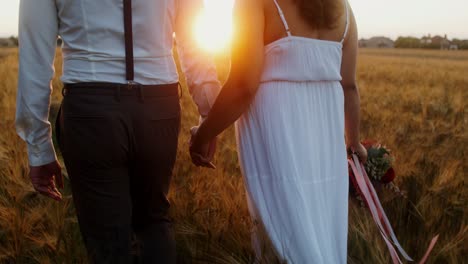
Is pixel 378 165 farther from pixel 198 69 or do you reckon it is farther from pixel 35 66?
pixel 35 66

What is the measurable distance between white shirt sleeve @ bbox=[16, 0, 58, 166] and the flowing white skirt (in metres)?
0.62

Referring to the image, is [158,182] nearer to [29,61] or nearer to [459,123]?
[29,61]

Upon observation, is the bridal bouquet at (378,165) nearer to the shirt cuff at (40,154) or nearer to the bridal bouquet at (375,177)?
the bridal bouquet at (375,177)

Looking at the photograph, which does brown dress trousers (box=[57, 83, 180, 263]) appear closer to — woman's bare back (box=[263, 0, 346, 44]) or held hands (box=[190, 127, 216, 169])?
held hands (box=[190, 127, 216, 169])

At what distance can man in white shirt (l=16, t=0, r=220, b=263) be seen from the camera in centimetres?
132

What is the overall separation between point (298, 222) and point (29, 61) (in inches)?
36.5

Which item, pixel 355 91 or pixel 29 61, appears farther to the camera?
pixel 355 91

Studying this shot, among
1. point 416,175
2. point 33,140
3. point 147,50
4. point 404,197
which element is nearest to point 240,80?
point 147,50

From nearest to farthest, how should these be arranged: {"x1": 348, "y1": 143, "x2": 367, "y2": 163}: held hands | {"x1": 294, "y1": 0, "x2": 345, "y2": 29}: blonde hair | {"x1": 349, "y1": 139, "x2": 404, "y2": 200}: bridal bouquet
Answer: {"x1": 294, "y1": 0, "x2": 345, "y2": 29}: blonde hair, {"x1": 348, "y1": 143, "x2": 367, "y2": 163}: held hands, {"x1": 349, "y1": 139, "x2": 404, "y2": 200}: bridal bouquet

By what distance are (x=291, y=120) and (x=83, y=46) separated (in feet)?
2.15

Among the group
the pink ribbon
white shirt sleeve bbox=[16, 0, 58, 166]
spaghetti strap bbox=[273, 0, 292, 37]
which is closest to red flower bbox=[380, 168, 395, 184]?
the pink ribbon

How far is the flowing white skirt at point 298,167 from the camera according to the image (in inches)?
60.9

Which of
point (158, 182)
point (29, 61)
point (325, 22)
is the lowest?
point (158, 182)

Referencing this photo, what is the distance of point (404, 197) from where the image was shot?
2.44 m
